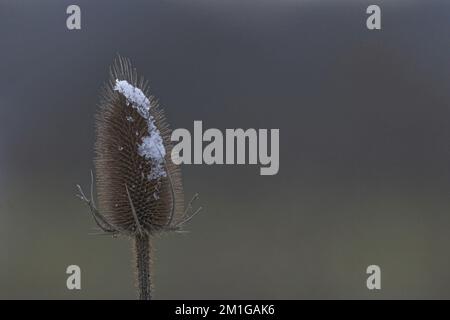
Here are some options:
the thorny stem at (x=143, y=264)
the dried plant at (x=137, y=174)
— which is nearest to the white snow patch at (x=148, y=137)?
the dried plant at (x=137, y=174)

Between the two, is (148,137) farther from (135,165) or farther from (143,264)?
(143,264)

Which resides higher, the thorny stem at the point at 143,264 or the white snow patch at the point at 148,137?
the white snow patch at the point at 148,137

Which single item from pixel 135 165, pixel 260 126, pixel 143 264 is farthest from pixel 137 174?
pixel 260 126

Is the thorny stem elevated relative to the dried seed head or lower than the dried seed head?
lower

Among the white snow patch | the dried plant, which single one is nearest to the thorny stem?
the dried plant

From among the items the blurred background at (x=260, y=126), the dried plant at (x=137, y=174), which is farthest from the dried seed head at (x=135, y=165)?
the blurred background at (x=260, y=126)

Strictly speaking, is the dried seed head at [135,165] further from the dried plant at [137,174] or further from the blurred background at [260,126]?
the blurred background at [260,126]

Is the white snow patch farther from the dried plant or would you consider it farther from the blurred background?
the blurred background

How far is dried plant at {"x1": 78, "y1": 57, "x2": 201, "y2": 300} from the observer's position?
4.66ft

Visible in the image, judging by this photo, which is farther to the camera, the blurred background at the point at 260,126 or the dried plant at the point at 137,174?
the blurred background at the point at 260,126

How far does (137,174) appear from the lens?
1.45 meters

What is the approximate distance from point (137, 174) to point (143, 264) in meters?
0.25

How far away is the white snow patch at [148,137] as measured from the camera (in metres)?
1.42

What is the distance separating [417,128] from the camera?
2.70 m
